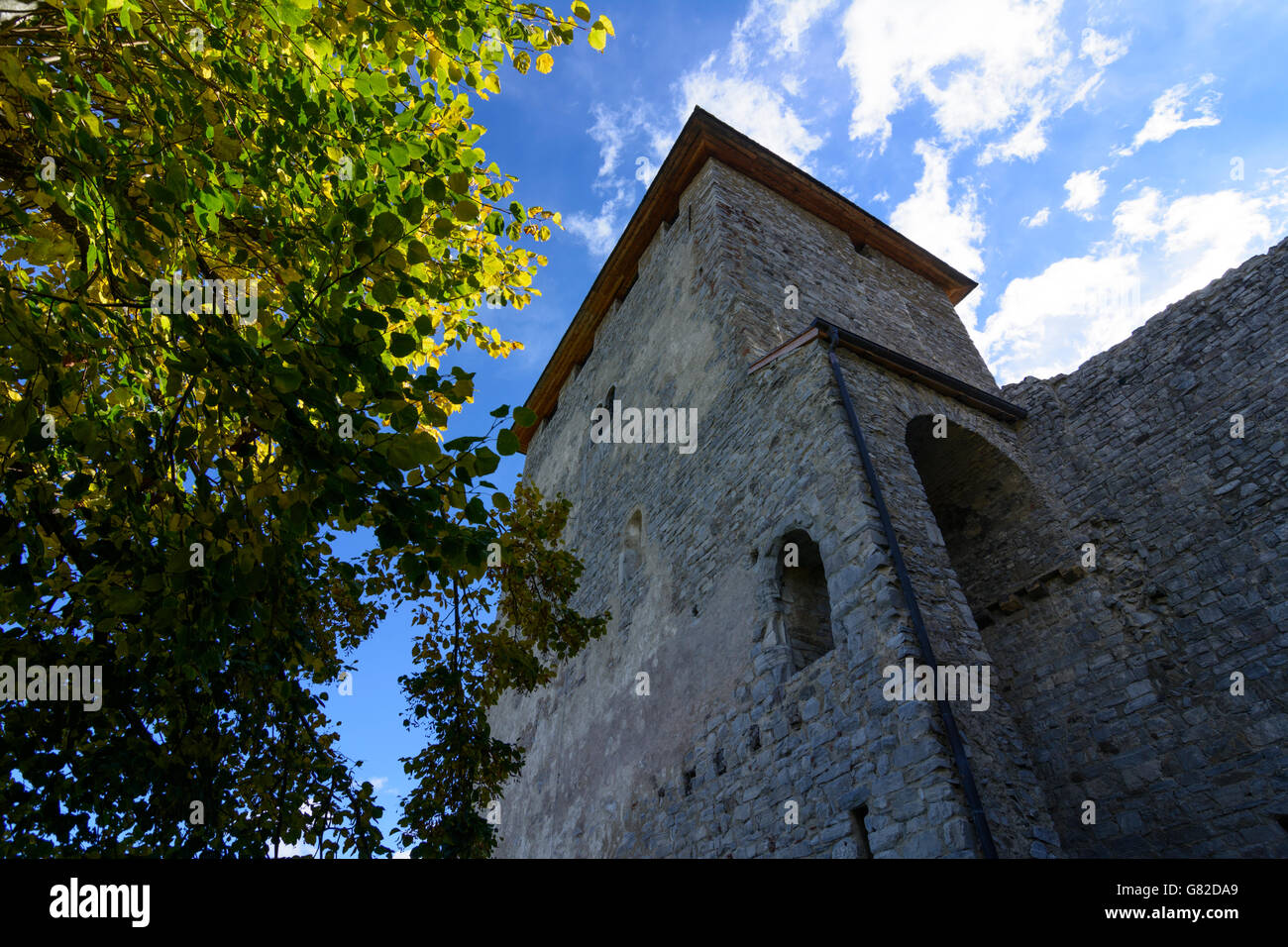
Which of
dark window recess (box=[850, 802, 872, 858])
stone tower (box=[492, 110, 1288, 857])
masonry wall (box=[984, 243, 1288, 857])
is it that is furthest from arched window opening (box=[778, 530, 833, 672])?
masonry wall (box=[984, 243, 1288, 857])

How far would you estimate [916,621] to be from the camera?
17.2 feet

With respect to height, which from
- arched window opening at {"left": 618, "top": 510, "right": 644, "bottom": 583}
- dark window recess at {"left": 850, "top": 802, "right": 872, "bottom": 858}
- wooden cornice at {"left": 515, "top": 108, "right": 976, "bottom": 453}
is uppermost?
wooden cornice at {"left": 515, "top": 108, "right": 976, "bottom": 453}

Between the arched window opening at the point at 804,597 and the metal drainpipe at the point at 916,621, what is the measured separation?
86 centimetres

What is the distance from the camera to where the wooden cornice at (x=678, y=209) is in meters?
12.1

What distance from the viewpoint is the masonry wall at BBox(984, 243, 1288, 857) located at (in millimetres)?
5906

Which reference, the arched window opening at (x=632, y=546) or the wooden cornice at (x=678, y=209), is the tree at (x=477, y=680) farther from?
the wooden cornice at (x=678, y=209)

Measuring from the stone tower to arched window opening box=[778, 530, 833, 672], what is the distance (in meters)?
0.04

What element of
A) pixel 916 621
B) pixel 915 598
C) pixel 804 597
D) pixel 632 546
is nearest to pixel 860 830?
pixel 916 621

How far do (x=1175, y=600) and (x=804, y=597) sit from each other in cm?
373

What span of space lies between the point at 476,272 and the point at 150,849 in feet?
12.7

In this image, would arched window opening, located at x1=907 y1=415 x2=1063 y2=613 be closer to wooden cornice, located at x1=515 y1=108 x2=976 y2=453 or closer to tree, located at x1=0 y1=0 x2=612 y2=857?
tree, located at x1=0 y1=0 x2=612 y2=857

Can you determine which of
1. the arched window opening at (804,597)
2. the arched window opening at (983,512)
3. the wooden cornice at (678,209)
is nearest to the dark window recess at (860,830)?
the arched window opening at (804,597)
